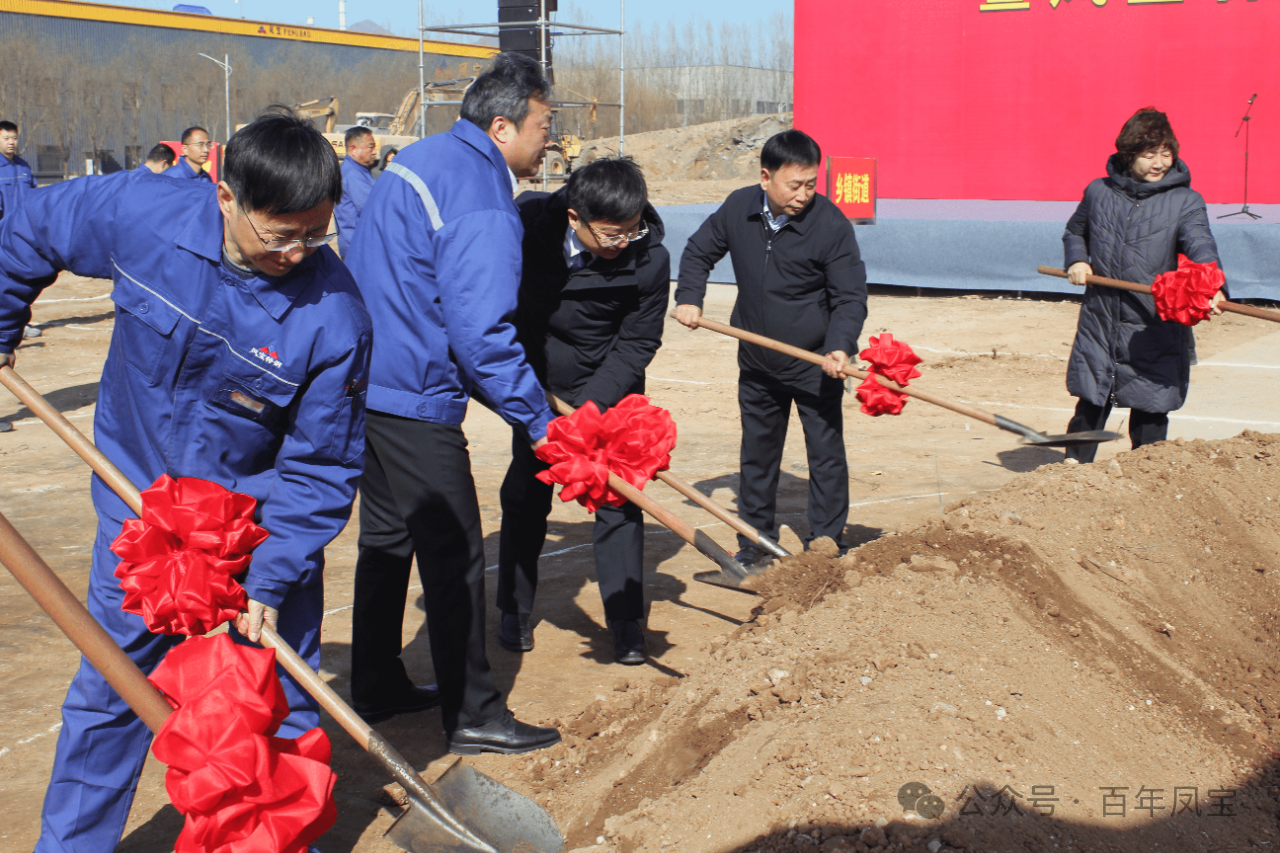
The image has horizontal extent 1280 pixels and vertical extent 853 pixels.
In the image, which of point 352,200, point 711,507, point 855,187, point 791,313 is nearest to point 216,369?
point 711,507

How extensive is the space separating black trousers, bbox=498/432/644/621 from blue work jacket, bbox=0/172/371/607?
1.59 metres

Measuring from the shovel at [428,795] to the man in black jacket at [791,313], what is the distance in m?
2.39

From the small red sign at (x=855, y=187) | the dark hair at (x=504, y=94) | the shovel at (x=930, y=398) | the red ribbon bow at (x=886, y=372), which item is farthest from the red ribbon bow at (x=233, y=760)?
the small red sign at (x=855, y=187)

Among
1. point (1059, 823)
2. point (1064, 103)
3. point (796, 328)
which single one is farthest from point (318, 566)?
point (1064, 103)

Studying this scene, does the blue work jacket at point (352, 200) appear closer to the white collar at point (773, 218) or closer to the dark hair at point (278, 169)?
the white collar at point (773, 218)

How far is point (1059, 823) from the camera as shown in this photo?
2408 mm

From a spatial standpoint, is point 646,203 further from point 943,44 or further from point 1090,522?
Answer: point 943,44

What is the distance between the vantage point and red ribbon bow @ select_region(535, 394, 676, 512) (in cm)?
326

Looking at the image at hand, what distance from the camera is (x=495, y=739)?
3.35 m

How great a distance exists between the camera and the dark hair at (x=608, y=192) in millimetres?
3590

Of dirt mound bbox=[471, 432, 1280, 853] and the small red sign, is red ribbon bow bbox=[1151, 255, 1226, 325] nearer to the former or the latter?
dirt mound bbox=[471, 432, 1280, 853]

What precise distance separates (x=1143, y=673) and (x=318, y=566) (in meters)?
2.45

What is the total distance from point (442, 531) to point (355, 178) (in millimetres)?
6793

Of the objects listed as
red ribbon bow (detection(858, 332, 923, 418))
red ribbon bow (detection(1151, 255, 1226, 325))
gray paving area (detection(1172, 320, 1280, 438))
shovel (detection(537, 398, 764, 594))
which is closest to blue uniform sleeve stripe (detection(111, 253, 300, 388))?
shovel (detection(537, 398, 764, 594))
